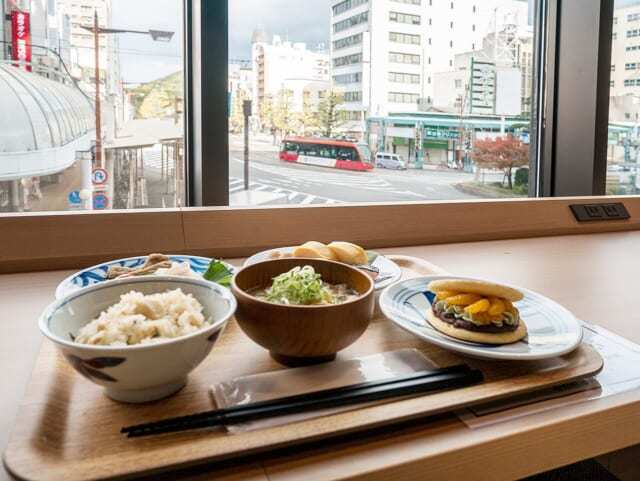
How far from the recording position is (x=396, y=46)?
173 cm

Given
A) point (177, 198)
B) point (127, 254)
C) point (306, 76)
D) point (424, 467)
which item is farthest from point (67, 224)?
point (424, 467)

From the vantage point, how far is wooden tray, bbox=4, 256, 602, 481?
42 centimetres

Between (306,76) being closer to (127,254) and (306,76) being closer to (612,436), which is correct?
(127,254)

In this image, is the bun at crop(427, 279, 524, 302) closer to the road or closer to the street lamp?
the road

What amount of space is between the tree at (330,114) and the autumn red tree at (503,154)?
22.1 inches

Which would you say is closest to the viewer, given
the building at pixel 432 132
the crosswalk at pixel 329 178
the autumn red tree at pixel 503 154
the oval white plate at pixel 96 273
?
the oval white plate at pixel 96 273

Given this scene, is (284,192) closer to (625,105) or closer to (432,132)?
(432,132)

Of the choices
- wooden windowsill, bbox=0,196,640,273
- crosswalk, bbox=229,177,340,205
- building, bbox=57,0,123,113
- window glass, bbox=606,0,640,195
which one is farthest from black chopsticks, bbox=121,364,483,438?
window glass, bbox=606,0,640,195

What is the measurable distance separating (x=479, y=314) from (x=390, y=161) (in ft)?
3.94

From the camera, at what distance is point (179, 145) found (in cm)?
151

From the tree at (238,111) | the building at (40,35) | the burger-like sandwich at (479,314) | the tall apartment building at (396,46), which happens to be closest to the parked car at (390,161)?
the tall apartment building at (396,46)

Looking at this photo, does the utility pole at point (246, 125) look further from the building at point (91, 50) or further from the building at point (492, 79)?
the building at point (492, 79)

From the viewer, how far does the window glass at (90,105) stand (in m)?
1.31

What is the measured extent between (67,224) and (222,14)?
716 mm
